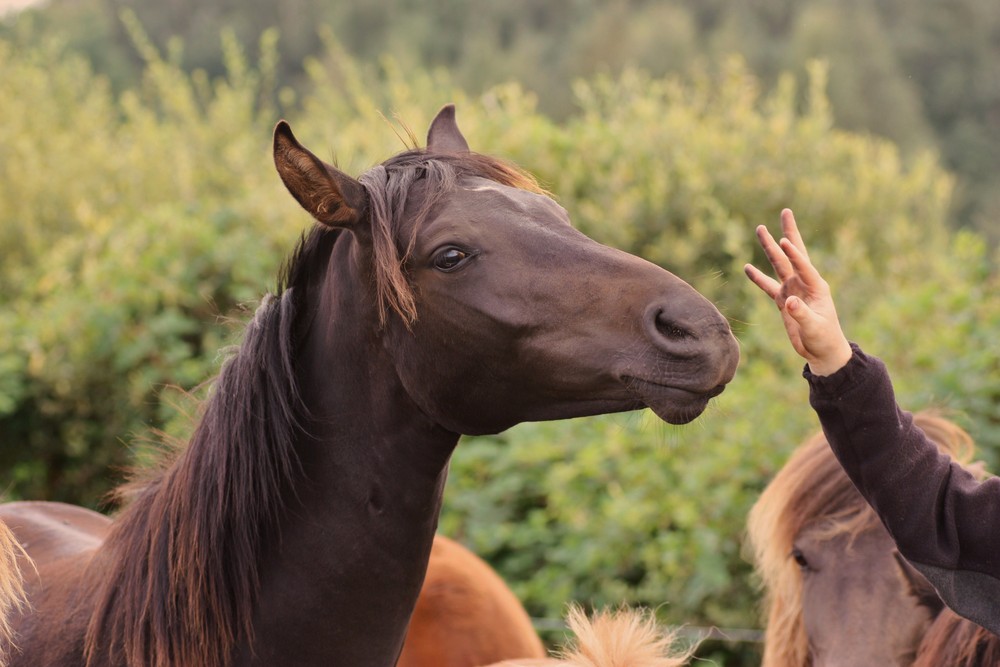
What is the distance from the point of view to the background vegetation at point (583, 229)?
4492mm

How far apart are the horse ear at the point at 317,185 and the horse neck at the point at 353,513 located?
0.13m

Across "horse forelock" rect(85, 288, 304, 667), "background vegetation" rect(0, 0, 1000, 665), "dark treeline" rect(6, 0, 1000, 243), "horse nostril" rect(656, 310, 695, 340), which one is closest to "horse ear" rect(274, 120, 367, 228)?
"horse forelock" rect(85, 288, 304, 667)

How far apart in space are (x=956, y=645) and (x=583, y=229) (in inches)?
252

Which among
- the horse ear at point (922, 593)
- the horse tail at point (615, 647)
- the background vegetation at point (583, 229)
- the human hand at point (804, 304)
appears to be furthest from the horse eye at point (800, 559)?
the human hand at point (804, 304)

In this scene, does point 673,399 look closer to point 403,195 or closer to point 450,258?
point 450,258

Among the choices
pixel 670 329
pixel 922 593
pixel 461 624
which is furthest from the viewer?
pixel 461 624

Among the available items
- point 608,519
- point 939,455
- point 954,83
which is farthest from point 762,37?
point 939,455

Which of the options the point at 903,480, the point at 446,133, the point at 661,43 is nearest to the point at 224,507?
the point at 446,133

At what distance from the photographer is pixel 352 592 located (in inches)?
76.6

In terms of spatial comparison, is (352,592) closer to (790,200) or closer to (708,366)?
(708,366)

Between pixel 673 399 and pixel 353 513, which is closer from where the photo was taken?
pixel 673 399

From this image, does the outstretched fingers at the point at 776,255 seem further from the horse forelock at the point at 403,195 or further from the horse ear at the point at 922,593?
the horse ear at the point at 922,593

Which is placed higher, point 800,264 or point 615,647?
point 800,264

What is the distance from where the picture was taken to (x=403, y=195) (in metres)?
1.97
